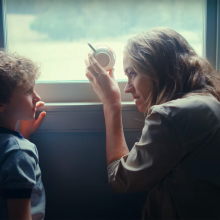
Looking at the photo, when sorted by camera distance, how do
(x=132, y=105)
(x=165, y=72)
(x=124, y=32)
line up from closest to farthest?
1. (x=165, y=72)
2. (x=132, y=105)
3. (x=124, y=32)

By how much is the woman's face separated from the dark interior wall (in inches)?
8.7

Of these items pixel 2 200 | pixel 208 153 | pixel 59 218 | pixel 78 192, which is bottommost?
pixel 59 218

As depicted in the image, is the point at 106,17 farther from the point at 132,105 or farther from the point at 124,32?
the point at 132,105

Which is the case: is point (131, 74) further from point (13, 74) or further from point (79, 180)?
point (79, 180)

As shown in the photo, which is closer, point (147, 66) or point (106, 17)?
point (147, 66)

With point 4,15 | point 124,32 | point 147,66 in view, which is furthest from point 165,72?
point 4,15

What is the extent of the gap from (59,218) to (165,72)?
74 cm

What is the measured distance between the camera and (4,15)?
1087 mm

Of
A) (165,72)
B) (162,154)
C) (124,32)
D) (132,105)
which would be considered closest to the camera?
(162,154)

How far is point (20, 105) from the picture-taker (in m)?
0.79

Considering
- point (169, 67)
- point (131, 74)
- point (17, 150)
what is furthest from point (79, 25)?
point (17, 150)

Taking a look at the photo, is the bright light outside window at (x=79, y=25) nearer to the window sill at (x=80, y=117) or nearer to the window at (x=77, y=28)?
the window at (x=77, y=28)

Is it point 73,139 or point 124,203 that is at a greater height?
point 73,139

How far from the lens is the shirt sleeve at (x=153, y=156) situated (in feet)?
2.21
